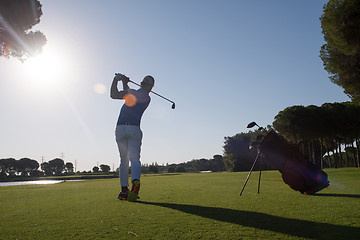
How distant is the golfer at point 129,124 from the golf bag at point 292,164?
9.74ft

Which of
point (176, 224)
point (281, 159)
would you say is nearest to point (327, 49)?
point (281, 159)

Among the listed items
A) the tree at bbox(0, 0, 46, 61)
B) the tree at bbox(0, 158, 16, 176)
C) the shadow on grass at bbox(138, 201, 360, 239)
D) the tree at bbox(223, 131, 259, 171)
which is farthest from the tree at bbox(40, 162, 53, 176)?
the shadow on grass at bbox(138, 201, 360, 239)

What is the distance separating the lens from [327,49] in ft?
65.5

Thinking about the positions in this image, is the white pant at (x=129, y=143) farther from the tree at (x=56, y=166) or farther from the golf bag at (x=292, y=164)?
the tree at (x=56, y=166)

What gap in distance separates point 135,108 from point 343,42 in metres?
16.7

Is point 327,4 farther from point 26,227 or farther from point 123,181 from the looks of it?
point 26,227

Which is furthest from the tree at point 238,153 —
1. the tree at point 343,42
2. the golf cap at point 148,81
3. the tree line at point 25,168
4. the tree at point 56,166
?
the tree at point 56,166

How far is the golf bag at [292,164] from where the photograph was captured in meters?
5.64

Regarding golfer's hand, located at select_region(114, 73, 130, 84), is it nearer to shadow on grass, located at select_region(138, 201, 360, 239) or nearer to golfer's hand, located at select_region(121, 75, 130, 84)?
golfer's hand, located at select_region(121, 75, 130, 84)

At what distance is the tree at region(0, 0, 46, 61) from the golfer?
12736 mm

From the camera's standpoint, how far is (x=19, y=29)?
1545 cm

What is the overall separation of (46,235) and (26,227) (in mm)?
603

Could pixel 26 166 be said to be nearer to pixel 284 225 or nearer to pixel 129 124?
pixel 129 124

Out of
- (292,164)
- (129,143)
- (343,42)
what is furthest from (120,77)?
(343,42)
